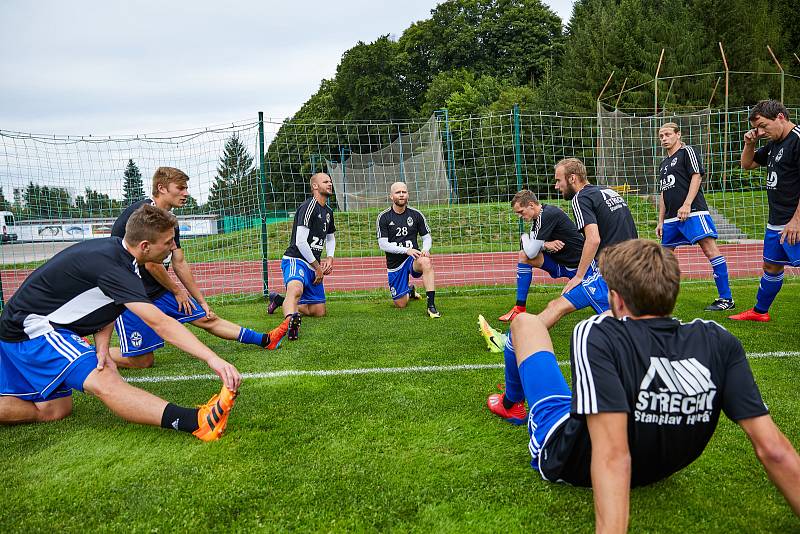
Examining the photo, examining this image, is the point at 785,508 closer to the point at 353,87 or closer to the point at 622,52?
the point at 622,52

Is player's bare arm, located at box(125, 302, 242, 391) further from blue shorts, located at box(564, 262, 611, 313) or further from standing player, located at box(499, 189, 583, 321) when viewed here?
standing player, located at box(499, 189, 583, 321)

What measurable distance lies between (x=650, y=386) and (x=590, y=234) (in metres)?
2.74

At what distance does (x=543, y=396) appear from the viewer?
2.34 meters

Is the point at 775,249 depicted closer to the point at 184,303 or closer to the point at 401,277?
the point at 401,277

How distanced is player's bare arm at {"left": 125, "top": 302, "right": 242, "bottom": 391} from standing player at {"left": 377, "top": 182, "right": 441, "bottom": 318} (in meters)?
4.55

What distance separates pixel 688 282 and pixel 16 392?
8395 mm

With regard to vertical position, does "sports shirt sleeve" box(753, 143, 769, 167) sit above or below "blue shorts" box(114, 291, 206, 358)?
above

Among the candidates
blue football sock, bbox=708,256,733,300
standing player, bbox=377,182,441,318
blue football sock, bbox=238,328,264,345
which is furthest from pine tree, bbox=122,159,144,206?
blue football sock, bbox=708,256,733,300

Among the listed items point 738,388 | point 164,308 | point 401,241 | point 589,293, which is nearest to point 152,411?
point 164,308

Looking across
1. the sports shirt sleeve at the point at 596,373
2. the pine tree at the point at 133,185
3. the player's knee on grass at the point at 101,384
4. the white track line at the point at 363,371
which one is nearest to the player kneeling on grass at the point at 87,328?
the player's knee on grass at the point at 101,384

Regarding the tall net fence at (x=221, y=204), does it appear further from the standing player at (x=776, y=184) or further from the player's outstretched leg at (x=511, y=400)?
the player's outstretched leg at (x=511, y=400)

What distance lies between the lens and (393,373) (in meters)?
4.23

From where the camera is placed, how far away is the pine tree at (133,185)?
357 inches

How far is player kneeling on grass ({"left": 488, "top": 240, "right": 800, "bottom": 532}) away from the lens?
1713mm
